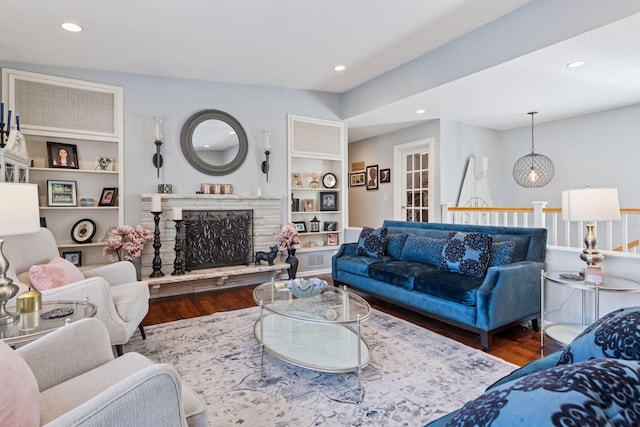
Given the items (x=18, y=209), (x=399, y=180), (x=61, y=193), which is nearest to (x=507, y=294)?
(x=18, y=209)

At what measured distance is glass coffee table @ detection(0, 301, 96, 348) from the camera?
1.58m

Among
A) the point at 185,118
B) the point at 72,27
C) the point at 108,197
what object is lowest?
the point at 108,197

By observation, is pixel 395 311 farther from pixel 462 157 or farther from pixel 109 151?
pixel 109 151

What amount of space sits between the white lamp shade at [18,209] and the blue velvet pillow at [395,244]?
3260 mm

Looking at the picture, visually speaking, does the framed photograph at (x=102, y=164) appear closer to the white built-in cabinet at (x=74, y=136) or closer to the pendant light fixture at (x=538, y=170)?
the white built-in cabinet at (x=74, y=136)

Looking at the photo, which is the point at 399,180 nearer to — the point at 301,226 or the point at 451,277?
the point at 301,226

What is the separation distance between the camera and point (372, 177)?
22.3 feet

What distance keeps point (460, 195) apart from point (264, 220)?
10.6 ft

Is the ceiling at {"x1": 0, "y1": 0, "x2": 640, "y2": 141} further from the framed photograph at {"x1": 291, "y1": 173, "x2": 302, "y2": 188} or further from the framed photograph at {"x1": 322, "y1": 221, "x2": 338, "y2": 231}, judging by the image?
the framed photograph at {"x1": 322, "y1": 221, "x2": 338, "y2": 231}

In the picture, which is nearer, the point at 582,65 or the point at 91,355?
the point at 91,355

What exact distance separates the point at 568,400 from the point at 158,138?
450cm

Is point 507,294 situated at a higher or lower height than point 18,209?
lower

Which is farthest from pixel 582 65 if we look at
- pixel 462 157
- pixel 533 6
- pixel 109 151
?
pixel 109 151

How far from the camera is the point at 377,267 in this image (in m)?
3.55
